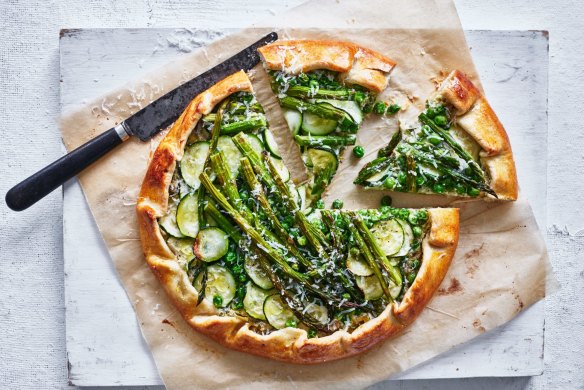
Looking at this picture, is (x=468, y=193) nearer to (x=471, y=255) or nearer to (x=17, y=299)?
(x=471, y=255)

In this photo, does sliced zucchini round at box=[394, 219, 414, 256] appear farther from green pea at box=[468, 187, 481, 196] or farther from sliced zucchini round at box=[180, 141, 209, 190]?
sliced zucchini round at box=[180, 141, 209, 190]

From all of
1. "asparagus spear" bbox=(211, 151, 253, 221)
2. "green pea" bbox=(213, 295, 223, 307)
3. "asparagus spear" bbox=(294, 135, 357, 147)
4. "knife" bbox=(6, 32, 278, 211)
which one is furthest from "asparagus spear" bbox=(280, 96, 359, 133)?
"green pea" bbox=(213, 295, 223, 307)

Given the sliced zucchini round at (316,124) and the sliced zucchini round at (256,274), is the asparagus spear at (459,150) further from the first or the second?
the sliced zucchini round at (256,274)

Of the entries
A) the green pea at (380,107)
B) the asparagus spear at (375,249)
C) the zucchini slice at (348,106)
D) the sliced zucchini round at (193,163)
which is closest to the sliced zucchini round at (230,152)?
the sliced zucchini round at (193,163)

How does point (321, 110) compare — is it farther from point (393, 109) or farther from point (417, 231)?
point (417, 231)

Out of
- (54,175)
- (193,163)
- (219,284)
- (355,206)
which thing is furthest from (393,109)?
(54,175)
